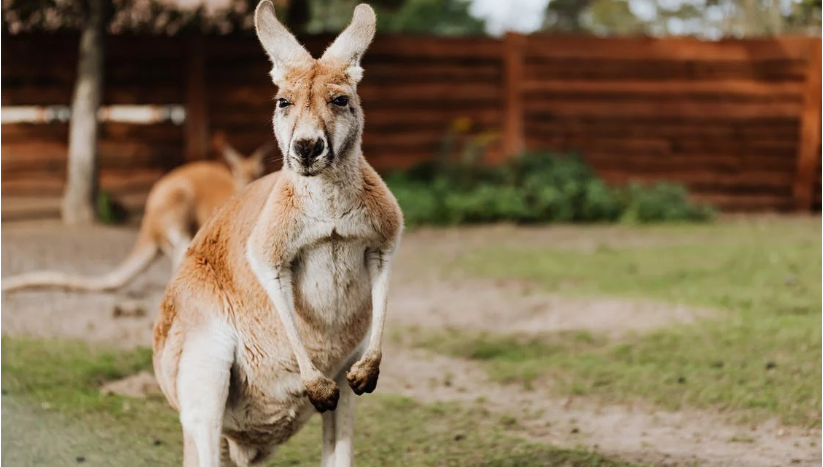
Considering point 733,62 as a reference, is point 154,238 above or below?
below

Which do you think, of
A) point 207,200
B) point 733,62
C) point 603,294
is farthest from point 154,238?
point 733,62

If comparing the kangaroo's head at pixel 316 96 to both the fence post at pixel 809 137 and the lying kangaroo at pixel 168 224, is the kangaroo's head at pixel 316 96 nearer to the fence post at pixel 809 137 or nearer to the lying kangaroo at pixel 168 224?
the lying kangaroo at pixel 168 224

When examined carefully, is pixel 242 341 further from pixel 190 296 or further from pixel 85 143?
pixel 85 143

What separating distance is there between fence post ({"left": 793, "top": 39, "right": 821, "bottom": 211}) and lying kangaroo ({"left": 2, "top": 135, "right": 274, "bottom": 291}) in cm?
790

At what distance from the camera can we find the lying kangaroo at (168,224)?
6344 millimetres

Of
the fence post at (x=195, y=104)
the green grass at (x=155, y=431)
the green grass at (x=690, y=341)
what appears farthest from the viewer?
the fence post at (x=195, y=104)

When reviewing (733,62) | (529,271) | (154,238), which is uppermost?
(733,62)

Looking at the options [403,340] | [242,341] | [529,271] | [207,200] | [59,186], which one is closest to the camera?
[242,341]

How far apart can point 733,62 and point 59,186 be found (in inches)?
311

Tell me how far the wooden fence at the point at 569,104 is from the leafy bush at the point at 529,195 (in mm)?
456

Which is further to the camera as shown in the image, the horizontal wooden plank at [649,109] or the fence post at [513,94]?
the horizontal wooden plank at [649,109]

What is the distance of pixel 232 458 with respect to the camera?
132 inches

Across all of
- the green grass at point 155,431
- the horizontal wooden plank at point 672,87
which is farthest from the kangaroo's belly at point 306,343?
the horizontal wooden plank at point 672,87

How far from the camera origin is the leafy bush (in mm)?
11523
